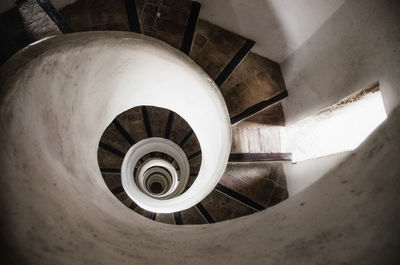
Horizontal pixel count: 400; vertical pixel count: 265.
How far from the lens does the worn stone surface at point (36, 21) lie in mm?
2520

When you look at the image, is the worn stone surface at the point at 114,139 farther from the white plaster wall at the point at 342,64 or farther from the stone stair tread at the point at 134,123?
the white plaster wall at the point at 342,64

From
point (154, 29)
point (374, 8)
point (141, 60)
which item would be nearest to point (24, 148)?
point (141, 60)

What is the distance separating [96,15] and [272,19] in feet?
8.02

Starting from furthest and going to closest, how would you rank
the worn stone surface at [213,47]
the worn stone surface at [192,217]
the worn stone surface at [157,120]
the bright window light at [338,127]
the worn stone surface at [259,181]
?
the worn stone surface at [157,120]
the worn stone surface at [192,217]
the worn stone surface at [259,181]
the worn stone surface at [213,47]
the bright window light at [338,127]

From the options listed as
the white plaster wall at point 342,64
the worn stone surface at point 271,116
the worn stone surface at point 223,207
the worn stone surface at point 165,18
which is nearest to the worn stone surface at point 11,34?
the worn stone surface at point 165,18

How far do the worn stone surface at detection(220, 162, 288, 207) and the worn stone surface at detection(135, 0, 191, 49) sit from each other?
7.52ft

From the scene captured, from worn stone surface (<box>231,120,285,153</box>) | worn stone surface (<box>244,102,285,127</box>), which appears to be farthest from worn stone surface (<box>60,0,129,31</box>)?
worn stone surface (<box>244,102,285,127</box>)

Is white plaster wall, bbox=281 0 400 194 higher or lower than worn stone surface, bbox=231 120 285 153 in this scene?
higher

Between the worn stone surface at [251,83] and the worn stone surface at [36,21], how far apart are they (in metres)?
2.48

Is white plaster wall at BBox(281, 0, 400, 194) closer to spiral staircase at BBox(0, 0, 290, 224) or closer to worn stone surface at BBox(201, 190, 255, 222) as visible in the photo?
spiral staircase at BBox(0, 0, 290, 224)

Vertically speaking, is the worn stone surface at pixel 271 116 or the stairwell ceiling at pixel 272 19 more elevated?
the stairwell ceiling at pixel 272 19

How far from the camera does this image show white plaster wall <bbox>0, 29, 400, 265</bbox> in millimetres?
1227

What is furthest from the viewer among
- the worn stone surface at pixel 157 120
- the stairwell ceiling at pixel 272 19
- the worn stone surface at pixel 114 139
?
the worn stone surface at pixel 157 120

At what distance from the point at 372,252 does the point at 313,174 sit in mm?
2218
